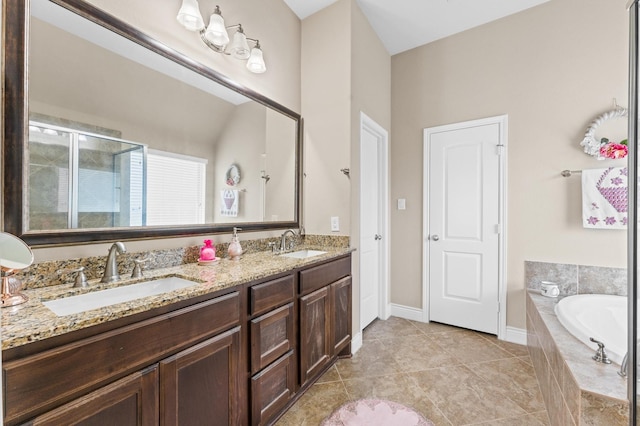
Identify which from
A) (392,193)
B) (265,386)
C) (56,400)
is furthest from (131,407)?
(392,193)

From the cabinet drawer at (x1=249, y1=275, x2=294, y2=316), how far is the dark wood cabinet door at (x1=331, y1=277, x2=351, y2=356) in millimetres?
527

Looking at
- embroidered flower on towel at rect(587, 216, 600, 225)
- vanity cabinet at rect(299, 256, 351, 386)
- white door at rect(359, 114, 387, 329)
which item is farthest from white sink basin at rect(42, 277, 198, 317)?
embroidered flower on towel at rect(587, 216, 600, 225)

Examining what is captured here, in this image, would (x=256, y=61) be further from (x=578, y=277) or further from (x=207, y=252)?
(x=578, y=277)

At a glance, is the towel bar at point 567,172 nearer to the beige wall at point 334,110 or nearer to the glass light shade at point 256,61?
the beige wall at point 334,110

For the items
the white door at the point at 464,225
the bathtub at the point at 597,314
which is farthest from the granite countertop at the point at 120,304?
the white door at the point at 464,225

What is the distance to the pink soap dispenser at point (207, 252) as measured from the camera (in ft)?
5.62

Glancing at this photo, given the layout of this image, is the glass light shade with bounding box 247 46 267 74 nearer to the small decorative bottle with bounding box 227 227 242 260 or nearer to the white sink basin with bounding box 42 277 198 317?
the small decorative bottle with bounding box 227 227 242 260

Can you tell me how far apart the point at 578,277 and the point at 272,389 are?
266cm

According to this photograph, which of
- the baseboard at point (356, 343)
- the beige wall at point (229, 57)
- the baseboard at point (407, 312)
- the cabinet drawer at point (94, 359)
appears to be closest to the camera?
the cabinet drawer at point (94, 359)

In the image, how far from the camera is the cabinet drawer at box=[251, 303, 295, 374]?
1462mm

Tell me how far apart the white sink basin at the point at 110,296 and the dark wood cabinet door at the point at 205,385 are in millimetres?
343

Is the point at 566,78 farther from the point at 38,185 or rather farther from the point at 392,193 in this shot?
the point at 38,185

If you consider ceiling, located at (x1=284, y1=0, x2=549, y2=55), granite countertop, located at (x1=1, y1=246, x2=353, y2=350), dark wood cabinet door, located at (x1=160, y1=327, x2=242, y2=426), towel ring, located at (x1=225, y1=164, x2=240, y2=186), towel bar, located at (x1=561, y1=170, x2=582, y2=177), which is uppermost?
ceiling, located at (x1=284, y1=0, x2=549, y2=55)

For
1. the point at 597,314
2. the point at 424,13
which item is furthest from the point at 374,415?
the point at 424,13
